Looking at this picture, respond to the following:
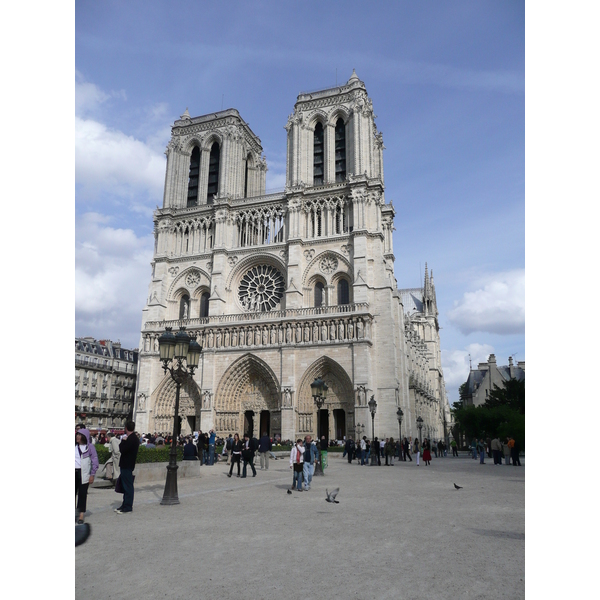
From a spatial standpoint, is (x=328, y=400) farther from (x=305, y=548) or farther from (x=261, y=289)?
(x=305, y=548)

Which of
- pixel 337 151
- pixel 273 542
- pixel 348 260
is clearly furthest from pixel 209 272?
pixel 273 542

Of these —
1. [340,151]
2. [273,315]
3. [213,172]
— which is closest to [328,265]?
[273,315]

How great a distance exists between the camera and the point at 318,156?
37.5 meters

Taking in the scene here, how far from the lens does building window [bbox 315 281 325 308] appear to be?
33.9m

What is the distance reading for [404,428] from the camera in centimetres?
3177

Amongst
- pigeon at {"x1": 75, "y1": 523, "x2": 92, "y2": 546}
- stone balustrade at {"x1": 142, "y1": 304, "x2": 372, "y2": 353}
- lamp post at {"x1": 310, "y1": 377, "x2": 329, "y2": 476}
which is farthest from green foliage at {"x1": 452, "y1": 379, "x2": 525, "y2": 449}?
pigeon at {"x1": 75, "y1": 523, "x2": 92, "y2": 546}

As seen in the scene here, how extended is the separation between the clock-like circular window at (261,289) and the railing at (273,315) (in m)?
1.91

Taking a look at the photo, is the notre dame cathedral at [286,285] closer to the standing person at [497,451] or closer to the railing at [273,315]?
the railing at [273,315]

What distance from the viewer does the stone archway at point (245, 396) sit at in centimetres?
3266

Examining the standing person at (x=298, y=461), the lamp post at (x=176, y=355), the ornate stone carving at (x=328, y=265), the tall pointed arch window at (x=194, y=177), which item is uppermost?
the tall pointed arch window at (x=194, y=177)

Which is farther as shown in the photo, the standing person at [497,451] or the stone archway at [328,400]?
the stone archway at [328,400]

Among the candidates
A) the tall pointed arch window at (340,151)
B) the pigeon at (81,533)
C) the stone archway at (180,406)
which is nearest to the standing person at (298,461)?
the pigeon at (81,533)

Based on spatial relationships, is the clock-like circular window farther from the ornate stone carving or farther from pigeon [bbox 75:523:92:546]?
pigeon [bbox 75:523:92:546]

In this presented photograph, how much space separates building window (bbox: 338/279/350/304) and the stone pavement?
2301cm
